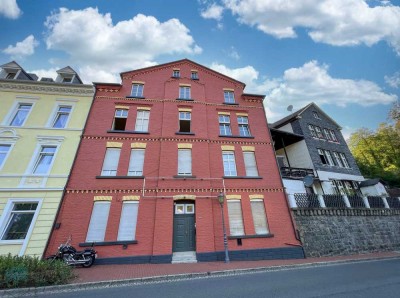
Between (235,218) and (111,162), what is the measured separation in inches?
342

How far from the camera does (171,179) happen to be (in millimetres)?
11375

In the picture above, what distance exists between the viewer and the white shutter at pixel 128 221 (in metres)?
9.91

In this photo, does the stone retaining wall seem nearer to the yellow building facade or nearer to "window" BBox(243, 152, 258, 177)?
"window" BBox(243, 152, 258, 177)

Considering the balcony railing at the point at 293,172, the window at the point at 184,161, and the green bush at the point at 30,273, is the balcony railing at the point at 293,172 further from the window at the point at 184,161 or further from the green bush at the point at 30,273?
the green bush at the point at 30,273

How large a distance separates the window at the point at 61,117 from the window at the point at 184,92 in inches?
330

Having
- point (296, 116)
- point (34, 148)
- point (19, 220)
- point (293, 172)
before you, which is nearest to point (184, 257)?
point (19, 220)

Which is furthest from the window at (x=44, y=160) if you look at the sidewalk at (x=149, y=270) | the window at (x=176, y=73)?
the window at (x=176, y=73)

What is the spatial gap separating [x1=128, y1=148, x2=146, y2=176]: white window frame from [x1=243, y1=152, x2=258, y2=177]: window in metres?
7.26

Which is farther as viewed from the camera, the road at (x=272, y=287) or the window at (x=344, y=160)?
the window at (x=344, y=160)

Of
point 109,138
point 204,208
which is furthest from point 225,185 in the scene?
point 109,138

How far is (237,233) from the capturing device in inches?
425

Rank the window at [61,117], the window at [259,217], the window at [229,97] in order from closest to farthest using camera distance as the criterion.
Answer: the window at [259,217] → the window at [61,117] → the window at [229,97]

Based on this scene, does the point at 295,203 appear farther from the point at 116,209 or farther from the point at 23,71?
the point at 23,71

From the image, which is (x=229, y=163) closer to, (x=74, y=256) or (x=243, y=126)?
(x=243, y=126)
